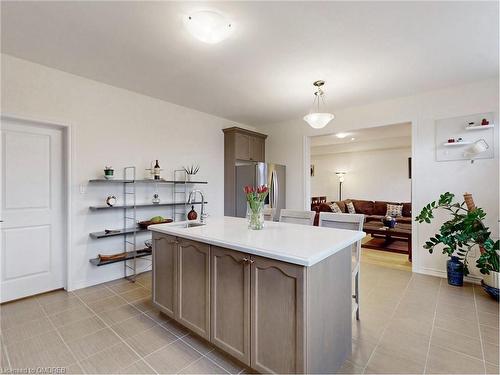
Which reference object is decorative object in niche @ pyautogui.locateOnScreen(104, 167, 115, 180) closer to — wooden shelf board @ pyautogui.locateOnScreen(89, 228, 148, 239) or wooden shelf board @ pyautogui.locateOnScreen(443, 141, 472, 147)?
wooden shelf board @ pyautogui.locateOnScreen(89, 228, 148, 239)

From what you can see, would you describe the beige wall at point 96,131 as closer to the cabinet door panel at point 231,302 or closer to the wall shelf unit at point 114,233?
the wall shelf unit at point 114,233

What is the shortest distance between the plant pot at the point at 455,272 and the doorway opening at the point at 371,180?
1453 millimetres

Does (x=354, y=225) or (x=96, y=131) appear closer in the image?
(x=354, y=225)

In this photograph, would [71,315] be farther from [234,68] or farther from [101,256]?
[234,68]

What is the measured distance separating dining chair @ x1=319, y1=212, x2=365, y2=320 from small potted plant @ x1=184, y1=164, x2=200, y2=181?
232 centimetres

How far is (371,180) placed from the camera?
24.6ft

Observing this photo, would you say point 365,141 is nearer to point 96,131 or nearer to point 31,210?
point 96,131

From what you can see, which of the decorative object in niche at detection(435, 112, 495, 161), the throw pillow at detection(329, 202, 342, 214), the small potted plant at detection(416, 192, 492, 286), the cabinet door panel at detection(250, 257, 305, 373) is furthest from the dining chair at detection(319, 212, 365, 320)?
the throw pillow at detection(329, 202, 342, 214)

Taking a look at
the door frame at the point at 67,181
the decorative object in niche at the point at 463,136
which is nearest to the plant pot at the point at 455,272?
the decorative object in niche at the point at 463,136

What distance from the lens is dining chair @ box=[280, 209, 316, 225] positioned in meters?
2.70

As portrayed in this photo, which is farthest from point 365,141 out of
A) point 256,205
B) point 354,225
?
point 256,205

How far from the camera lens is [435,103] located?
341 cm

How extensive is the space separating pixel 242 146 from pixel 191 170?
111 centimetres

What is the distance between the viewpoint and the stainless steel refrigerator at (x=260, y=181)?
171 inches
